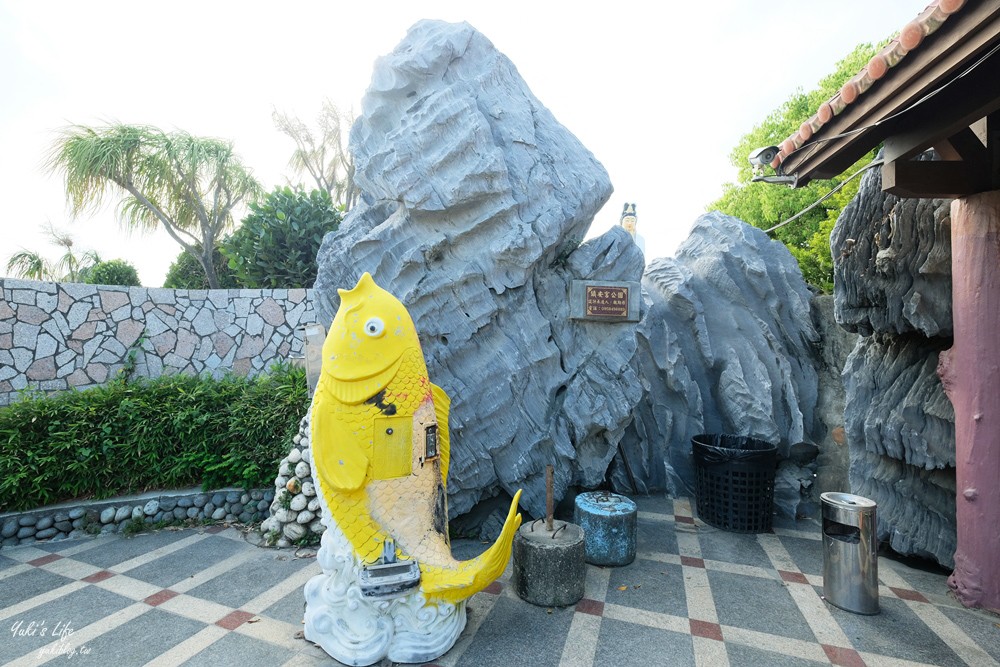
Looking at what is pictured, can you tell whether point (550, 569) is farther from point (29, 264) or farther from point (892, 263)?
point (29, 264)

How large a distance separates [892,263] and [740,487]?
94.4 inches

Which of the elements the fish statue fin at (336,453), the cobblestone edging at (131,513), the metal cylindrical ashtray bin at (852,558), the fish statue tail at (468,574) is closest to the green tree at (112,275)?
the cobblestone edging at (131,513)

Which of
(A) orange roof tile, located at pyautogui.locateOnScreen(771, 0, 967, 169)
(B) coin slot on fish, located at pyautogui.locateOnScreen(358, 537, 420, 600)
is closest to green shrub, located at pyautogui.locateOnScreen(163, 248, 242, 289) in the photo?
(B) coin slot on fish, located at pyautogui.locateOnScreen(358, 537, 420, 600)

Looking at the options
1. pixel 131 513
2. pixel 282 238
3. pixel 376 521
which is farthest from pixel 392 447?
pixel 282 238

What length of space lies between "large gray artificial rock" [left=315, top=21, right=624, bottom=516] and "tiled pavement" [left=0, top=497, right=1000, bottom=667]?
117cm

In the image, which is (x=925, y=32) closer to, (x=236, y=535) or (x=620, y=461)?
(x=620, y=461)

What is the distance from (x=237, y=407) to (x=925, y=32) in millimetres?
6208

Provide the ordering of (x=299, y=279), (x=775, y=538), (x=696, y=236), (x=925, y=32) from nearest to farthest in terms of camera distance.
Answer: (x=925, y=32) < (x=775, y=538) < (x=696, y=236) < (x=299, y=279)

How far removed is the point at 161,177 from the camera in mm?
9703

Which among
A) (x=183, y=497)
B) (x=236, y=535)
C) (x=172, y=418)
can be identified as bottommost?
(x=236, y=535)

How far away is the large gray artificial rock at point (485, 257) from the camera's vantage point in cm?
427

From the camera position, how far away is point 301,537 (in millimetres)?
4293

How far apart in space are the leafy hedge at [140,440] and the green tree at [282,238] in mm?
3375

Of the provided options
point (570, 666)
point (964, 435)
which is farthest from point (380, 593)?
point (964, 435)
